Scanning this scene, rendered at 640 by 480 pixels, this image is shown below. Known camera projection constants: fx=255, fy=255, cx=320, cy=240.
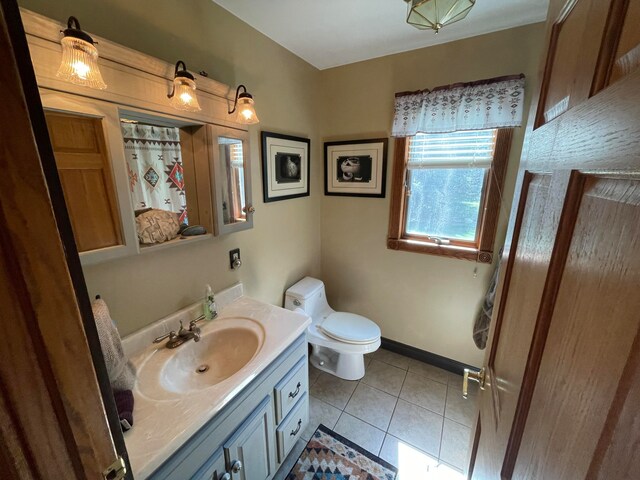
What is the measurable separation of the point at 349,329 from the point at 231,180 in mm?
1294

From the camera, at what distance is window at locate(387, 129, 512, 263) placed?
163cm

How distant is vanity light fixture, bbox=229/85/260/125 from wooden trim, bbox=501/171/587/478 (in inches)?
47.5

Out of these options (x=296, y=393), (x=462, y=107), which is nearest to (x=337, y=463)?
(x=296, y=393)

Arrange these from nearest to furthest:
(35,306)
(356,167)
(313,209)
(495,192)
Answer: (35,306) < (495,192) < (356,167) < (313,209)

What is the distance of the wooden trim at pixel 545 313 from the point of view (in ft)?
1.27

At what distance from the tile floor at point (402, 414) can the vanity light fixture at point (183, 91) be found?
1.81m

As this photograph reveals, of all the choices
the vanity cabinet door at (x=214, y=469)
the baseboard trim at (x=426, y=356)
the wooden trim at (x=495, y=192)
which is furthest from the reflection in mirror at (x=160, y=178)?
the baseboard trim at (x=426, y=356)

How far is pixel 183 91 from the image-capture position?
3.14 feet

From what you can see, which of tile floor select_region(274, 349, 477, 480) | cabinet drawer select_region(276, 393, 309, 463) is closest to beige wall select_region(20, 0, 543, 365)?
tile floor select_region(274, 349, 477, 480)

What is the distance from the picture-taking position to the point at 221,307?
142 cm

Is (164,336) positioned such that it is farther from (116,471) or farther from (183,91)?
(183,91)

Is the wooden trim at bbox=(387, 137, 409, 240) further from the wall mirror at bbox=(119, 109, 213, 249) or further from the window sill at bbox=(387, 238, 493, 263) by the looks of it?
the wall mirror at bbox=(119, 109, 213, 249)

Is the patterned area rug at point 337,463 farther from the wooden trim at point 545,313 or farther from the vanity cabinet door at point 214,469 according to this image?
the wooden trim at point 545,313

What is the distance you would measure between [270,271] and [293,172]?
0.73 meters
